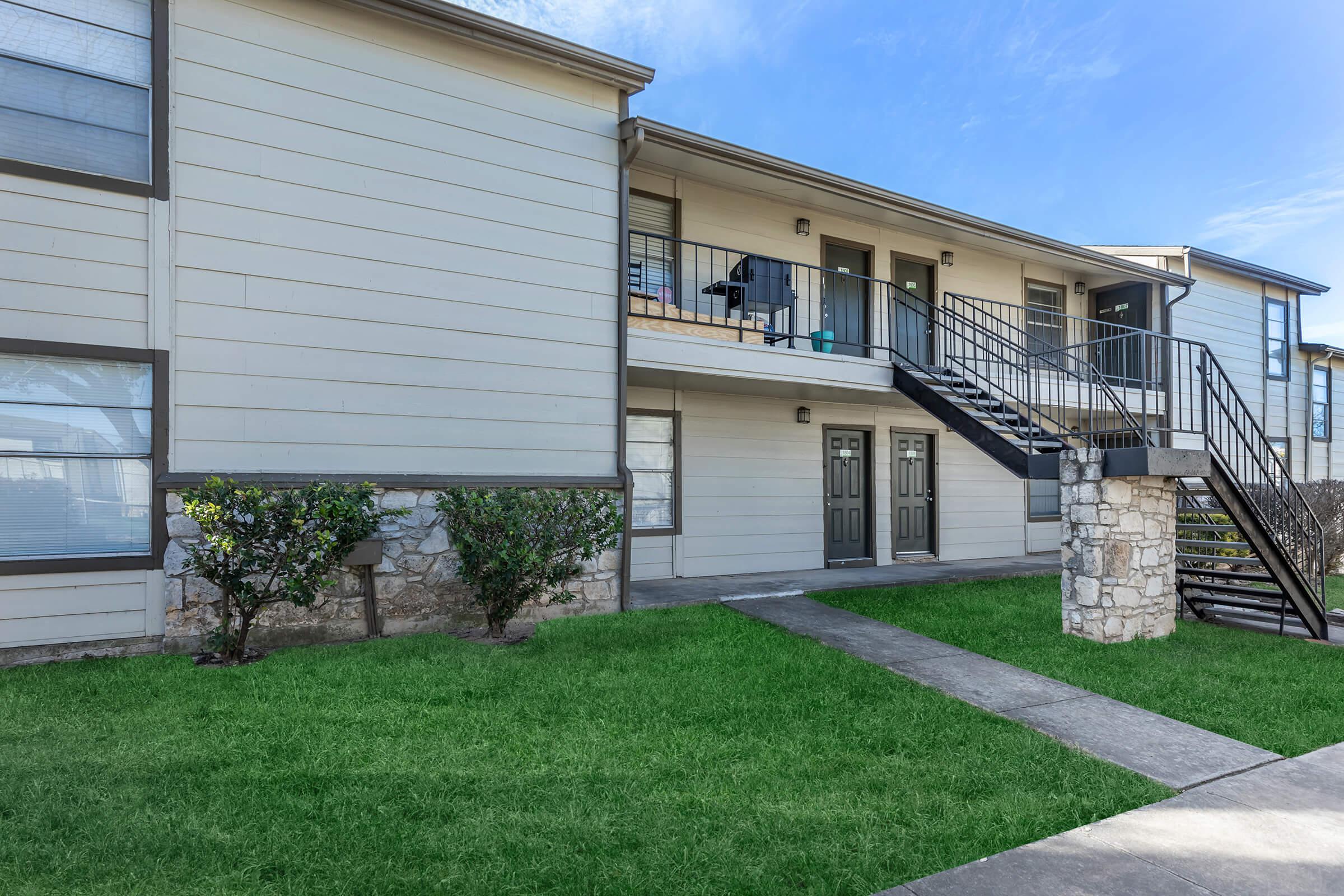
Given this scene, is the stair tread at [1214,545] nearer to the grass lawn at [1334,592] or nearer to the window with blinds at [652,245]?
the grass lawn at [1334,592]

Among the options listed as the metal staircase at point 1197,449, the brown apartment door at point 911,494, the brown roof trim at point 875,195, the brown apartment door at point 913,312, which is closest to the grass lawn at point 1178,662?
the metal staircase at point 1197,449

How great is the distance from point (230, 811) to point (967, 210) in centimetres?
999

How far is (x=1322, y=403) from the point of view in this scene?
15141 millimetres

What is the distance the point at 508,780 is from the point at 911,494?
8593 millimetres

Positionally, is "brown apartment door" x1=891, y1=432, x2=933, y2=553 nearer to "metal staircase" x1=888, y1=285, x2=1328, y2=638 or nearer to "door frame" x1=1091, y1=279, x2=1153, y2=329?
"metal staircase" x1=888, y1=285, x2=1328, y2=638

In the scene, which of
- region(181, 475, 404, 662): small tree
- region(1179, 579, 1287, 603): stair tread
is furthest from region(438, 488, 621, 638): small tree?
region(1179, 579, 1287, 603): stair tread

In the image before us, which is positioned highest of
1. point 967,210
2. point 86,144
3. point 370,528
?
point 967,210

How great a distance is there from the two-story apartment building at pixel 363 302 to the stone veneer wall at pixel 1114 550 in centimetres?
50

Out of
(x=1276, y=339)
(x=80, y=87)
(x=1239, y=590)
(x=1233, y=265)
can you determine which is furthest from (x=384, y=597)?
(x=1276, y=339)

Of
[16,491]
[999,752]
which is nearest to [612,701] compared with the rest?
[999,752]

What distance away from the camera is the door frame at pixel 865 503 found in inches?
382

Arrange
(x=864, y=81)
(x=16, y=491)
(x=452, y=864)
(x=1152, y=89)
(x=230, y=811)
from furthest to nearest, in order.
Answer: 1. (x=864, y=81)
2. (x=1152, y=89)
3. (x=16, y=491)
4. (x=230, y=811)
5. (x=452, y=864)

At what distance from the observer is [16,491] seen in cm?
475

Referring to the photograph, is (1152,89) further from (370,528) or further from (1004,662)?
(370,528)
